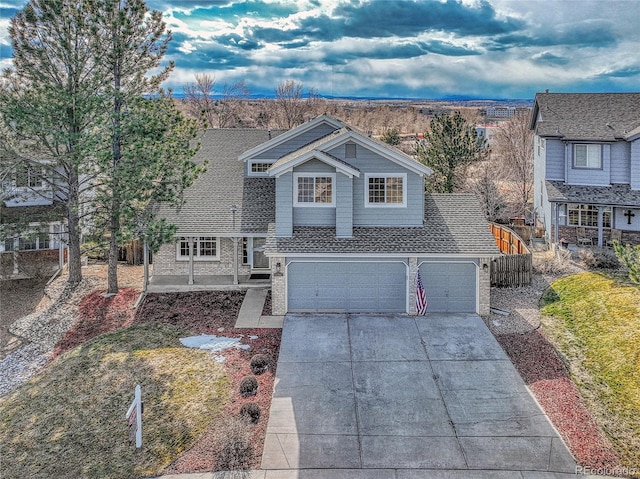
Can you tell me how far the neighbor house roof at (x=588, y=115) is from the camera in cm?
2308

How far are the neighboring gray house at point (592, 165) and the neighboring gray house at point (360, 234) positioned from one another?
8.14 metres

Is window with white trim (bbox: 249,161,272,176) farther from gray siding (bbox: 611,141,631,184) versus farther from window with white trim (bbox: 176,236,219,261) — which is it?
gray siding (bbox: 611,141,631,184)

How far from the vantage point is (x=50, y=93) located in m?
16.3

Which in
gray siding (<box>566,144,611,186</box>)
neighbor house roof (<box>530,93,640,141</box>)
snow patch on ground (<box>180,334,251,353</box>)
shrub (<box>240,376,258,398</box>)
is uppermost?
neighbor house roof (<box>530,93,640,141</box>)

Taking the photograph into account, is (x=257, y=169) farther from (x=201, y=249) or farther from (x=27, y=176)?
(x=27, y=176)

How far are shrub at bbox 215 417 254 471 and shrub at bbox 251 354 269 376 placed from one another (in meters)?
2.14

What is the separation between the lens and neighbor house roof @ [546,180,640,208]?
72.0 ft

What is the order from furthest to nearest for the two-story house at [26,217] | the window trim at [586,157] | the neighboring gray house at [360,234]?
the window trim at [586,157], the two-story house at [26,217], the neighboring gray house at [360,234]

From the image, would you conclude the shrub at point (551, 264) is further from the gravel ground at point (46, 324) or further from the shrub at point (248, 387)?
the gravel ground at point (46, 324)

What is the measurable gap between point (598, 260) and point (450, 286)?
27.1 feet

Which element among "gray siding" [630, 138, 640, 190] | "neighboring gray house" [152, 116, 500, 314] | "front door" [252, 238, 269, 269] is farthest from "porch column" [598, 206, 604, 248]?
"front door" [252, 238, 269, 269]

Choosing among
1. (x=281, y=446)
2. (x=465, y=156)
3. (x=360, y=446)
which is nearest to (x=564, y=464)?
(x=360, y=446)

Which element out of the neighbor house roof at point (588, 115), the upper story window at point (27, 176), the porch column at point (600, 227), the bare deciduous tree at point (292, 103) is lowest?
the porch column at point (600, 227)

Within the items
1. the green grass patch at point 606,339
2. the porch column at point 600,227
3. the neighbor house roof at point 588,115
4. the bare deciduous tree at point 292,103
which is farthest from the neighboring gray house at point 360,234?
the bare deciduous tree at point 292,103
